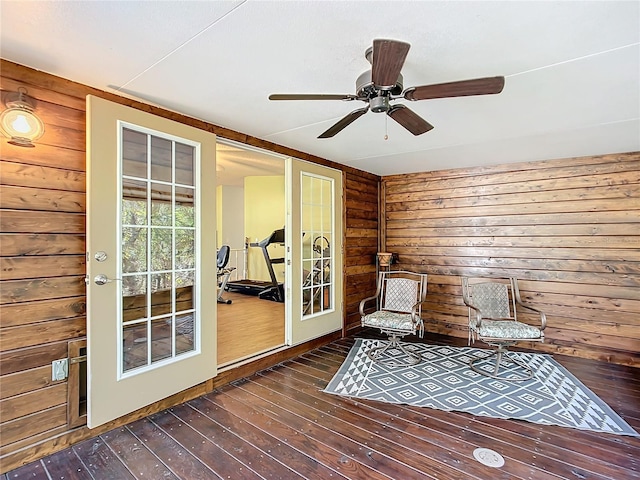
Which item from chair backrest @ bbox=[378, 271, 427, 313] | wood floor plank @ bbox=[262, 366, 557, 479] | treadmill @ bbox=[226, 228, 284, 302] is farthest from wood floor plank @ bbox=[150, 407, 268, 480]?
treadmill @ bbox=[226, 228, 284, 302]

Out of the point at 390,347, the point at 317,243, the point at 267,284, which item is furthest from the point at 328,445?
the point at 267,284

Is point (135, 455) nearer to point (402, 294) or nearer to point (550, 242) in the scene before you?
point (402, 294)

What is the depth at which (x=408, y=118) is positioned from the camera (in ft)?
7.07

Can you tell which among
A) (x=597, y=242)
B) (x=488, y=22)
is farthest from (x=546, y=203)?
(x=488, y=22)

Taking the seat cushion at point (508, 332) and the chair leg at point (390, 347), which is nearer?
the seat cushion at point (508, 332)

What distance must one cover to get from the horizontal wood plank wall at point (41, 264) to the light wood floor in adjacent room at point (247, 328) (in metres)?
1.39

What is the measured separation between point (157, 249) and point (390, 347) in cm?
288

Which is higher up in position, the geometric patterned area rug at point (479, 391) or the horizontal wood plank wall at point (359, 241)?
the horizontal wood plank wall at point (359, 241)

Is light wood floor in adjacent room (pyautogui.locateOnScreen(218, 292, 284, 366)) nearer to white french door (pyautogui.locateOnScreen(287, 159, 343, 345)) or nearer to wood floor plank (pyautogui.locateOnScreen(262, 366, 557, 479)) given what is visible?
white french door (pyautogui.locateOnScreen(287, 159, 343, 345))

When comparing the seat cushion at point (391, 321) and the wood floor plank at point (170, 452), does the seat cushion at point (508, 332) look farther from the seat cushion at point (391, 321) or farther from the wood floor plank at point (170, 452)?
the wood floor plank at point (170, 452)

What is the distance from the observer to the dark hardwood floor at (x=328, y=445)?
1970mm

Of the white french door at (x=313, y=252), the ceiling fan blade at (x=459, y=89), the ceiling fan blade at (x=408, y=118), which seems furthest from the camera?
the white french door at (x=313, y=252)

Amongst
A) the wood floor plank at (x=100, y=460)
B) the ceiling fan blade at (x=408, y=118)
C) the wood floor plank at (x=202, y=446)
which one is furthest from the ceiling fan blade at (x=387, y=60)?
the wood floor plank at (x=100, y=460)

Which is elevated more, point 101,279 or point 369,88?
point 369,88
